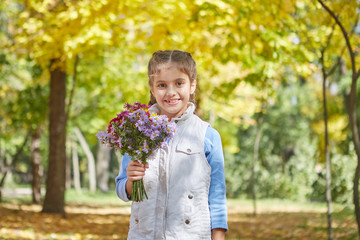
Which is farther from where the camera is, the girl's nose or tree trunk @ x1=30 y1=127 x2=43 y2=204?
tree trunk @ x1=30 y1=127 x2=43 y2=204

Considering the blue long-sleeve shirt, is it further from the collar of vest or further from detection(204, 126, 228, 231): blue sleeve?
the collar of vest

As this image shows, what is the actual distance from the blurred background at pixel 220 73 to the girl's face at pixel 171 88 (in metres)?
0.71

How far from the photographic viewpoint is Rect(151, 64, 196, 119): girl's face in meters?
2.13

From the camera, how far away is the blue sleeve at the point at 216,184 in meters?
2.06

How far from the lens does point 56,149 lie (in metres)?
10.2

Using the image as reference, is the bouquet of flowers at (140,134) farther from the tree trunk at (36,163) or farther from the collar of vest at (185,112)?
the tree trunk at (36,163)

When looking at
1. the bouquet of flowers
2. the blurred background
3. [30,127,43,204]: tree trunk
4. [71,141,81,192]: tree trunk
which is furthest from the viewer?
[71,141,81,192]: tree trunk

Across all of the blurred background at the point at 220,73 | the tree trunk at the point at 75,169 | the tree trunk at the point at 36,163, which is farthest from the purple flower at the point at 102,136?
the tree trunk at the point at 75,169

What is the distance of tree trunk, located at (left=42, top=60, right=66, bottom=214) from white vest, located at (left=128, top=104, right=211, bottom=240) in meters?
8.57

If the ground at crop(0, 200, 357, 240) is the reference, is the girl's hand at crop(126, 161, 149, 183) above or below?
above

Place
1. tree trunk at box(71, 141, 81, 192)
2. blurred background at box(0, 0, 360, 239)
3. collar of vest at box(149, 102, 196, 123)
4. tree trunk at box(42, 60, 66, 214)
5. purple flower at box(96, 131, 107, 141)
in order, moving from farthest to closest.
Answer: tree trunk at box(71, 141, 81, 192)
tree trunk at box(42, 60, 66, 214)
blurred background at box(0, 0, 360, 239)
collar of vest at box(149, 102, 196, 123)
purple flower at box(96, 131, 107, 141)

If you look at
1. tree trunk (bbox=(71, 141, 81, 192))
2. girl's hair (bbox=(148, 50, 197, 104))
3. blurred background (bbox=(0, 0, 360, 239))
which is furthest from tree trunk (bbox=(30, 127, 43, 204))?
tree trunk (bbox=(71, 141, 81, 192))

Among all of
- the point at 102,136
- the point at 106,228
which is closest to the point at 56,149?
the point at 106,228

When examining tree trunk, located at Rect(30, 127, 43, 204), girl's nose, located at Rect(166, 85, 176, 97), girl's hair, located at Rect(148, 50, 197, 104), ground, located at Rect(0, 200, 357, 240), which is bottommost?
ground, located at Rect(0, 200, 357, 240)
